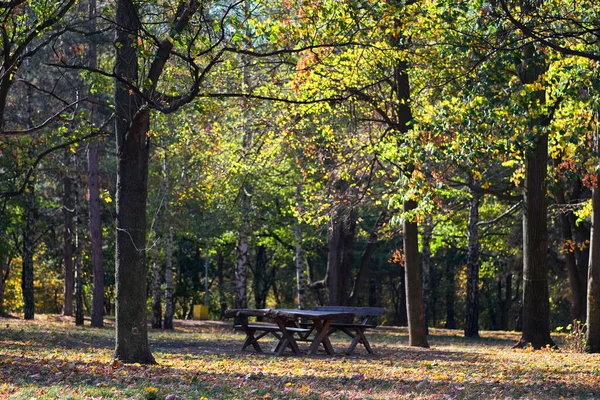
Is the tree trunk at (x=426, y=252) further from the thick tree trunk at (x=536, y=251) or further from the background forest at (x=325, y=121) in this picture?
the thick tree trunk at (x=536, y=251)

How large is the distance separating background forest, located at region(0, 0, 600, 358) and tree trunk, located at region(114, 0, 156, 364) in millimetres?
33

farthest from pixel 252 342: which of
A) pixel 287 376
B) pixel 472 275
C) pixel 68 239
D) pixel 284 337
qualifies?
pixel 68 239

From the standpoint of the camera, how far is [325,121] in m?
19.5

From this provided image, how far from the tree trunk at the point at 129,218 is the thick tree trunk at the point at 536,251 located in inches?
365

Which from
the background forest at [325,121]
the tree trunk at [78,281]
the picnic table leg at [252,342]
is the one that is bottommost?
the picnic table leg at [252,342]

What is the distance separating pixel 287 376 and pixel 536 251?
28.5 ft

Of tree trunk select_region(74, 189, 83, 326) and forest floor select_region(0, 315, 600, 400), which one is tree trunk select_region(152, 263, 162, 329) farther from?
forest floor select_region(0, 315, 600, 400)

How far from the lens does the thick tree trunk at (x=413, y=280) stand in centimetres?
1738

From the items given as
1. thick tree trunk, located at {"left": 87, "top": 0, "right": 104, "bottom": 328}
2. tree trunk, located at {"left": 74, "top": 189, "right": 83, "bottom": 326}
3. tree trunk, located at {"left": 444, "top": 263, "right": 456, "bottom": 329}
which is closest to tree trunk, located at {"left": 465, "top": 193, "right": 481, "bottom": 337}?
thick tree trunk, located at {"left": 87, "top": 0, "right": 104, "bottom": 328}

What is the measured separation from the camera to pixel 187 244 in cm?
4138

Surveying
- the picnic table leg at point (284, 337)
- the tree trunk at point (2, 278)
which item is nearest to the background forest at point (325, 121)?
the tree trunk at point (2, 278)

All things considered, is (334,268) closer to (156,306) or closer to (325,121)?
(156,306)

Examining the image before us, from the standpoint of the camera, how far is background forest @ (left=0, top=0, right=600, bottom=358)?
35.4 feet

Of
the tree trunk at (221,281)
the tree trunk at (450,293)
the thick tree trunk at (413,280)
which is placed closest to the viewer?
the thick tree trunk at (413,280)
